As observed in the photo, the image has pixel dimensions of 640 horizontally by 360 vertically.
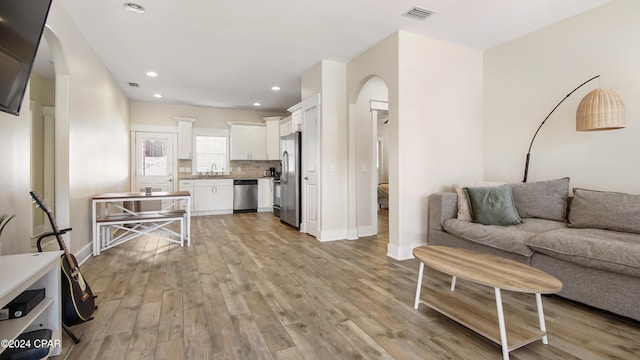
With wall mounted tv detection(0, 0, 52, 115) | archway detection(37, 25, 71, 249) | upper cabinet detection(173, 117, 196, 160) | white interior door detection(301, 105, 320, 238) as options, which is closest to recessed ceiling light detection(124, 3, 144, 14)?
archway detection(37, 25, 71, 249)

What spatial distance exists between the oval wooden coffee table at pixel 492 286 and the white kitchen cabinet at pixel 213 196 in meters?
5.85

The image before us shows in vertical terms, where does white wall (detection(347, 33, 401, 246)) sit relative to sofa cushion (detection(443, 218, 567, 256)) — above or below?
above

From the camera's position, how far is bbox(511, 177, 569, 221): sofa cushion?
309cm

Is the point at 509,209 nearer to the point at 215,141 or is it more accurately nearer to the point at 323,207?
the point at 323,207

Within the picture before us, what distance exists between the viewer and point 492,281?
170 centimetres

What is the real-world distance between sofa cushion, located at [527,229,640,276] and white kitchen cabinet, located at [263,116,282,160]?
6140 millimetres

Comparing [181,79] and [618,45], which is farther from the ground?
[181,79]

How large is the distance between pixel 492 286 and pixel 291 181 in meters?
4.12

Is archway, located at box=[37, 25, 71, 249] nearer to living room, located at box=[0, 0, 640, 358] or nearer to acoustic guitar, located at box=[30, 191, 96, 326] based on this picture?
living room, located at box=[0, 0, 640, 358]

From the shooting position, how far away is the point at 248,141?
7777 millimetres

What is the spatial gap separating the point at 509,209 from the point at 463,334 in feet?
5.69

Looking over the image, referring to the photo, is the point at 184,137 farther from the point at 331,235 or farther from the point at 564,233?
the point at 564,233

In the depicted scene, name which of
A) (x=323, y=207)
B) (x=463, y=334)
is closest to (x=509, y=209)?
(x=463, y=334)

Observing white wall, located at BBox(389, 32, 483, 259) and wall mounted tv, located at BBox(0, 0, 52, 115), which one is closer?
wall mounted tv, located at BBox(0, 0, 52, 115)
